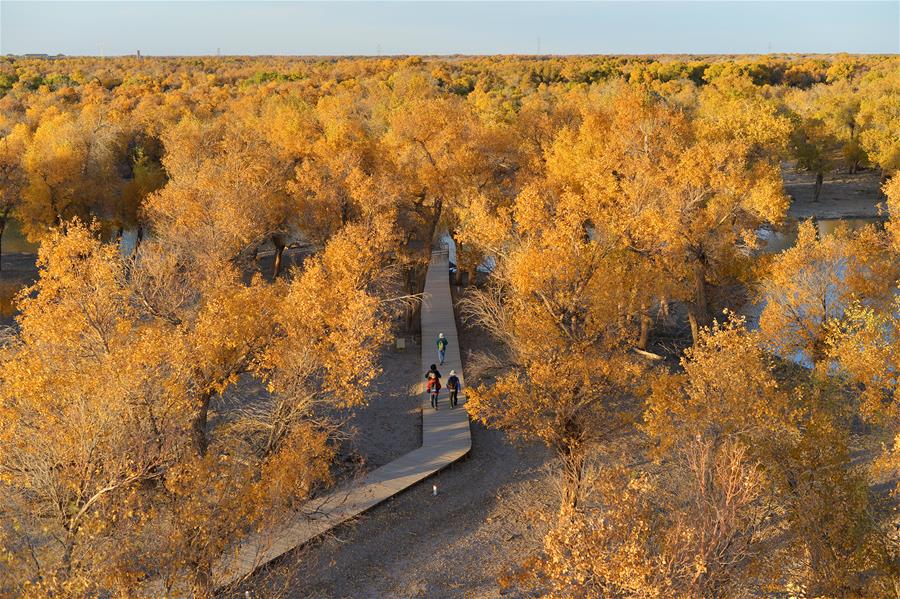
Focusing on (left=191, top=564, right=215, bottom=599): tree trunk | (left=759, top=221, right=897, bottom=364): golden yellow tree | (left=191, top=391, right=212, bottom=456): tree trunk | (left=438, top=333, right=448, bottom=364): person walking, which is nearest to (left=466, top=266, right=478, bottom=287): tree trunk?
(left=438, top=333, right=448, bottom=364): person walking

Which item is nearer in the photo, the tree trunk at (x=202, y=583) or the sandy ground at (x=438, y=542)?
the tree trunk at (x=202, y=583)

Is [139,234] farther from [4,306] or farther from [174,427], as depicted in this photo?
[174,427]

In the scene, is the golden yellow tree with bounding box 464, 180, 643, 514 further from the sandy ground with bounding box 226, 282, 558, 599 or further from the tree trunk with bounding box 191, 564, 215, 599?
the tree trunk with bounding box 191, 564, 215, 599

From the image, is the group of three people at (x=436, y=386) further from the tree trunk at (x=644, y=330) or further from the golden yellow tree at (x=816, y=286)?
the golden yellow tree at (x=816, y=286)

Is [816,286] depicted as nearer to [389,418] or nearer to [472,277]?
[389,418]

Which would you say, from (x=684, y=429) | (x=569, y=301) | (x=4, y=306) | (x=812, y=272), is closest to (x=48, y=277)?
(x=4, y=306)

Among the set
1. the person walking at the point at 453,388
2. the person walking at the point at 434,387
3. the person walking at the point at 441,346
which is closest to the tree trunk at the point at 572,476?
the person walking at the point at 453,388
